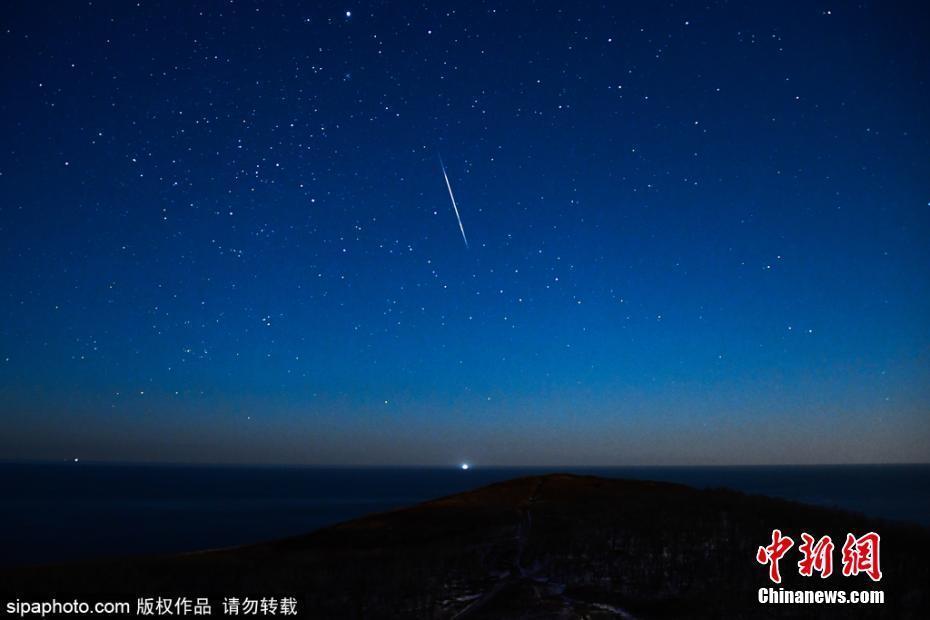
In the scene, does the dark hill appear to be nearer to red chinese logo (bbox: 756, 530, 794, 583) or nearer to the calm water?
red chinese logo (bbox: 756, 530, 794, 583)

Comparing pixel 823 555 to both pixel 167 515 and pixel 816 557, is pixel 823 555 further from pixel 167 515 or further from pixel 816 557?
pixel 167 515

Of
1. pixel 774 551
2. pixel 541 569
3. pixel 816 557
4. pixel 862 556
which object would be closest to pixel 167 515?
pixel 541 569

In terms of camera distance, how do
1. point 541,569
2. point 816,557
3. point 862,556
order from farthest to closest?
point 541,569
point 816,557
point 862,556

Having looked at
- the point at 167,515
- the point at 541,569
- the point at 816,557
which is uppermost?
the point at 816,557

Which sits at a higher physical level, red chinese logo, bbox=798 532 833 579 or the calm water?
red chinese logo, bbox=798 532 833 579

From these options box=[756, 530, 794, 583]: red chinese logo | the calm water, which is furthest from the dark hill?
the calm water

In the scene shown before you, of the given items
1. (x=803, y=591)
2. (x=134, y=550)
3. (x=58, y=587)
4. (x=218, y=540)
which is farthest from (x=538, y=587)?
(x=218, y=540)

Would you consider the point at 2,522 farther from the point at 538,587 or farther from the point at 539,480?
the point at 538,587

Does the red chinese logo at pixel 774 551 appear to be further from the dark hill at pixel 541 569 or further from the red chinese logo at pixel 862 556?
the red chinese logo at pixel 862 556
